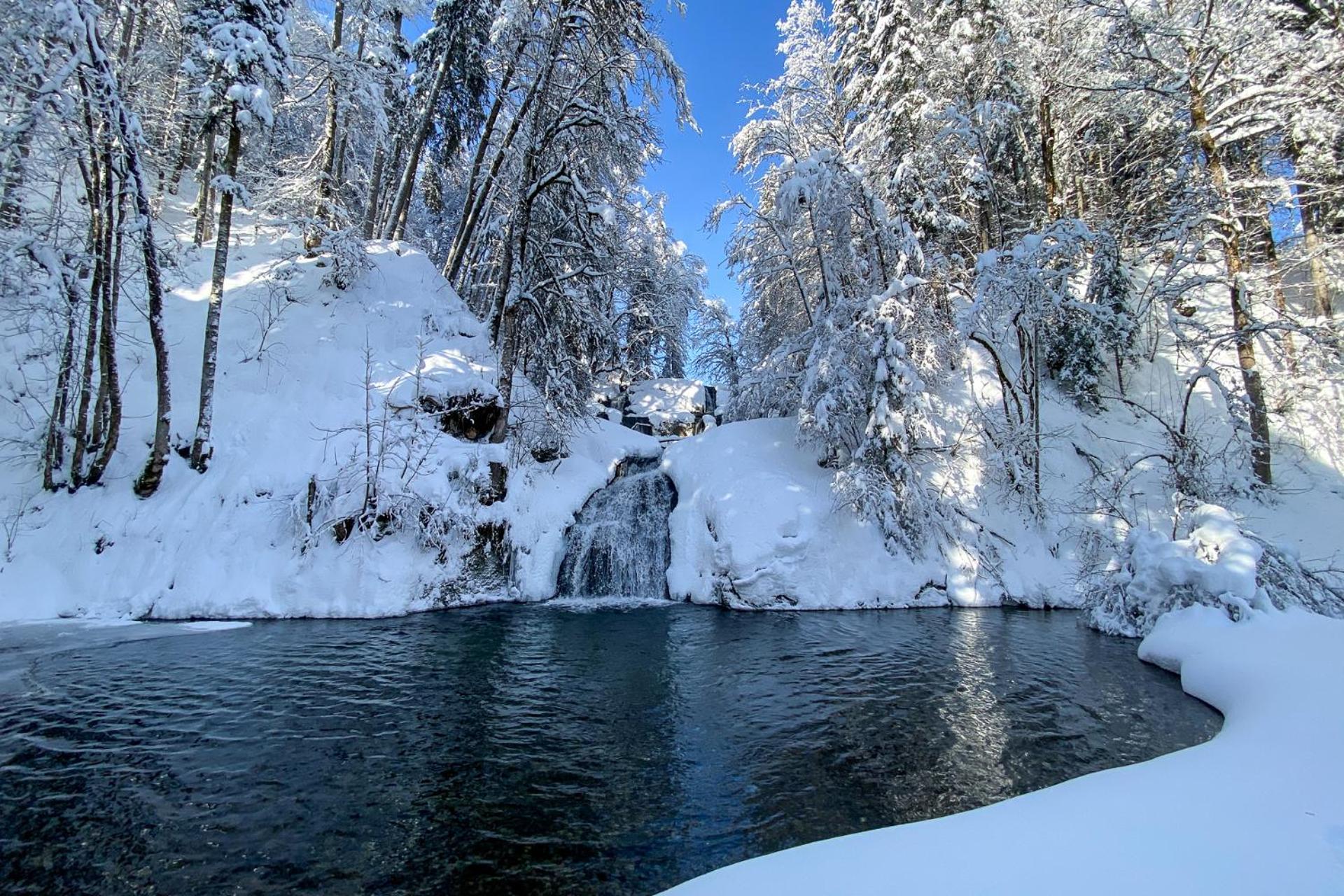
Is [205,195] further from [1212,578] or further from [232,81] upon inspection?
[1212,578]

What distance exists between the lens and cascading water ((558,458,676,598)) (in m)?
12.4

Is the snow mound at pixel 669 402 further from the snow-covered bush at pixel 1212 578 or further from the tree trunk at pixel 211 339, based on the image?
the snow-covered bush at pixel 1212 578

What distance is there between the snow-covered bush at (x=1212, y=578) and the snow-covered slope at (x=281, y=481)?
35.9 feet

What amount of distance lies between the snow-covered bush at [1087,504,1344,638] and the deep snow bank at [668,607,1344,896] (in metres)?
4.17

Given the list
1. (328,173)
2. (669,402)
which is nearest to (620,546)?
(328,173)

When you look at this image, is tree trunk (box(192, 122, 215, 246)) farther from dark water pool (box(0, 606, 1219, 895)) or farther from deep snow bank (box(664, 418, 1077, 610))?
deep snow bank (box(664, 418, 1077, 610))

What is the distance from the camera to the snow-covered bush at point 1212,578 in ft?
24.0

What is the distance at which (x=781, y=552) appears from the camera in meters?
11.8

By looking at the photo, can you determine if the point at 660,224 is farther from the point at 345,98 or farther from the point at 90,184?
the point at 90,184

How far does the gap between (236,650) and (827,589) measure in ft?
33.6

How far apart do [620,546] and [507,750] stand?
8147 millimetres

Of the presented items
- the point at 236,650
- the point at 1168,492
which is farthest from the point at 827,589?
the point at 236,650

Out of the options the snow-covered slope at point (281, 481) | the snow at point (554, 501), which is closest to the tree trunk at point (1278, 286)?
the snow at point (554, 501)

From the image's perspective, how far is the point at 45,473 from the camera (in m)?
9.66
